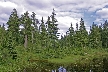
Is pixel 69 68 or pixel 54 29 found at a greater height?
pixel 54 29

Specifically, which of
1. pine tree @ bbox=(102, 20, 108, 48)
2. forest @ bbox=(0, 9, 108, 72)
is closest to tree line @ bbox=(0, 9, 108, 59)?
forest @ bbox=(0, 9, 108, 72)

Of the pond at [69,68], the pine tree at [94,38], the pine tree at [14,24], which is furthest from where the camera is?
the pine tree at [94,38]

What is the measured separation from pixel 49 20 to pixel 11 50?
3481 cm

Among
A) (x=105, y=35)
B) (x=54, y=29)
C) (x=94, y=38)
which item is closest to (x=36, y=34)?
(x=54, y=29)

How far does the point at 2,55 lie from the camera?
117 feet

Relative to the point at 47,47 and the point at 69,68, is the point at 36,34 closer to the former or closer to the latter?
the point at 47,47

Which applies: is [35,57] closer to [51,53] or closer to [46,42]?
[51,53]

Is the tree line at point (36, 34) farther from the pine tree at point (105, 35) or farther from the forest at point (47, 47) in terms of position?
the pine tree at point (105, 35)

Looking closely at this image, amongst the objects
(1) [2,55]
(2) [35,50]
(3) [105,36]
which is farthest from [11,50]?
(3) [105,36]

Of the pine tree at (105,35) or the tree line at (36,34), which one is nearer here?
the tree line at (36,34)

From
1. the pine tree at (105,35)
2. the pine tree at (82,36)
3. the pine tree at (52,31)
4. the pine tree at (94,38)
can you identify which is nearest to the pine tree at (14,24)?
the pine tree at (52,31)

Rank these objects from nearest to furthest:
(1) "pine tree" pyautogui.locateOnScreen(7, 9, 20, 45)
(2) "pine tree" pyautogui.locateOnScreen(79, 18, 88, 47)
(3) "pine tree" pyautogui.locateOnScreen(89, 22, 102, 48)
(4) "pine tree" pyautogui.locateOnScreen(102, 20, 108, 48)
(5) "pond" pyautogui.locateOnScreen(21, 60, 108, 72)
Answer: (5) "pond" pyautogui.locateOnScreen(21, 60, 108, 72) < (1) "pine tree" pyautogui.locateOnScreen(7, 9, 20, 45) < (2) "pine tree" pyautogui.locateOnScreen(79, 18, 88, 47) < (3) "pine tree" pyautogui.locateOnScreen(89, 22, 102, 48) < (4) "pine tree" pyautogui.locateOnScreen(102, 20, 108, 48)

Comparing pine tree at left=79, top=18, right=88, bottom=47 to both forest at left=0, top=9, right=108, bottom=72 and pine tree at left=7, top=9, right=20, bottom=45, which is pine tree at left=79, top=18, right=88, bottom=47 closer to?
forest at left=0, top=9, right=108, bottom=72

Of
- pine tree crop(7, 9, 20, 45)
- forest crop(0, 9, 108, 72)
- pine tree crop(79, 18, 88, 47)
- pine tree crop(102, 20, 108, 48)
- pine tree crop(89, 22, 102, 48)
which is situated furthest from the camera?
pine tree crop(102, 20, 108, 48)
